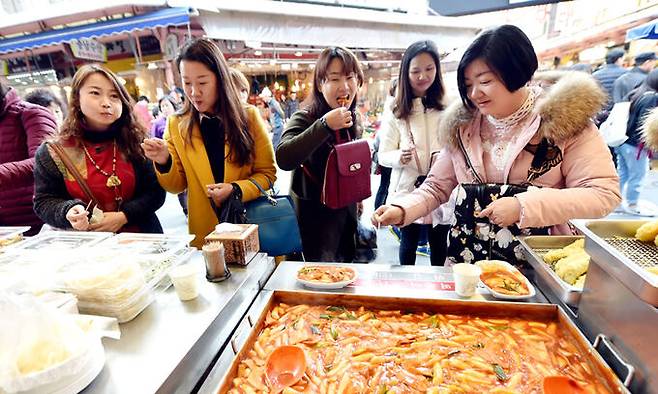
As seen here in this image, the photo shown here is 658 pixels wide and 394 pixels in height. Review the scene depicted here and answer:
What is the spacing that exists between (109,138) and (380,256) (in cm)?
299

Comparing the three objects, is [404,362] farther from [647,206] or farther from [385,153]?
[647,206]

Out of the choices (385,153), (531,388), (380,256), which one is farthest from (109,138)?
(380,256)

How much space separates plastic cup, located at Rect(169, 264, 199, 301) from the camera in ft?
3.96

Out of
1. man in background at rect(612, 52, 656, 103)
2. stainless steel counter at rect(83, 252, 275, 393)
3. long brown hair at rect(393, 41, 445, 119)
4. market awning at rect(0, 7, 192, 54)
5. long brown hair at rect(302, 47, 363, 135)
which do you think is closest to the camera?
stainless steel counter at rect(83, 252, 275, 393)

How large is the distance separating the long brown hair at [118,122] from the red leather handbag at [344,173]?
1.16 metres

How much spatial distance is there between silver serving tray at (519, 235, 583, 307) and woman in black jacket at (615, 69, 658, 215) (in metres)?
4.29

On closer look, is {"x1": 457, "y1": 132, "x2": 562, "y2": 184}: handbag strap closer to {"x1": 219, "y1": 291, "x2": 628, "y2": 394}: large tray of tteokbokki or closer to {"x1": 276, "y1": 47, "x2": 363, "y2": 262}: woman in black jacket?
{"x1": 219, "y1": 291, "x2": 628, "y2": 394}: large tray of tteokbokki

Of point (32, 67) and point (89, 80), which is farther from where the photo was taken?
point (32, 67)

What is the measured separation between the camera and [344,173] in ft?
7.42

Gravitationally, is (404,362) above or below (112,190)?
below

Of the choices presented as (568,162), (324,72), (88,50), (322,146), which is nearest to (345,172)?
(322,146)

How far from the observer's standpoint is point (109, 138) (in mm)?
2117

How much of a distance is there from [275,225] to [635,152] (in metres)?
5.85

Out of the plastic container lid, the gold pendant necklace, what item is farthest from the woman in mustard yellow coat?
the plastic container lid
